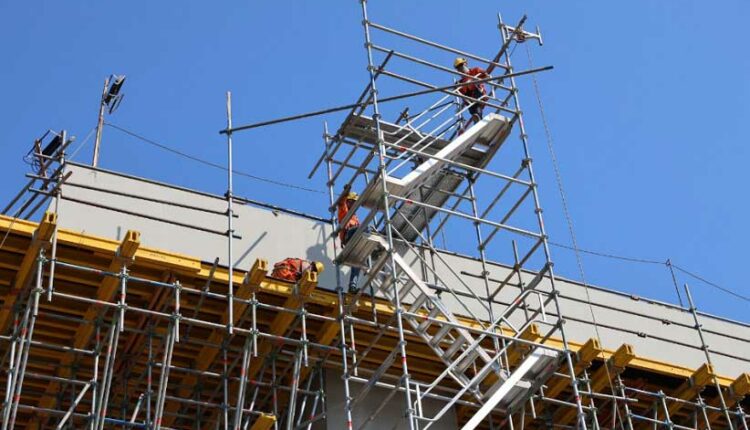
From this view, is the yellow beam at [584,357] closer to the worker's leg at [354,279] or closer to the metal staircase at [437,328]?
the metal staircase at [437,328]

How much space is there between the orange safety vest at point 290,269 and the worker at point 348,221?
2.82ft

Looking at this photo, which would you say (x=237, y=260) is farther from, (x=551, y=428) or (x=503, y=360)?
(x=551, y=428)

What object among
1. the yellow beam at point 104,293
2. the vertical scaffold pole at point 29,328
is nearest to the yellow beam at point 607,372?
the yellow beam at point 104,293

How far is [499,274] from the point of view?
73.0 feet

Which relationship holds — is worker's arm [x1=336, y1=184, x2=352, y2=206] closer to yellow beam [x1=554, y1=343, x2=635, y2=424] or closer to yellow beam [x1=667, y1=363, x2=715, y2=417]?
yellow beam [x1=554, y1=343, x2=635, y2=424]

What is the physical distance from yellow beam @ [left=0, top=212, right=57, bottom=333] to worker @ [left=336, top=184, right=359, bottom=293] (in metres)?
4.89

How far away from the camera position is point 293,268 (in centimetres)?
1931

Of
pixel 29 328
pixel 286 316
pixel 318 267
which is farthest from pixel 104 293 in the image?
pixel 318 267

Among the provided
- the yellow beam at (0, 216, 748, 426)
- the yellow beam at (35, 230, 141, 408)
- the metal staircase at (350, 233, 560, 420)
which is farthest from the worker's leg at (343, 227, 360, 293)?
the yellow beam at (35, 230, 141, 408)

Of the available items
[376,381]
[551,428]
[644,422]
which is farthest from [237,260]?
[644,422]

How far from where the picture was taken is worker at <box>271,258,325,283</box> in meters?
19.0

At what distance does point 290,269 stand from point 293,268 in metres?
0.05

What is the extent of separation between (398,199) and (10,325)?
595cm

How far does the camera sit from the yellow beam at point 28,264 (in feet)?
55.8
